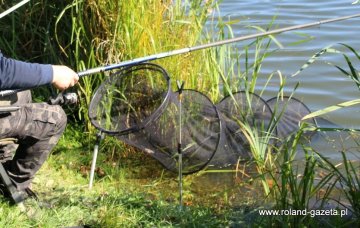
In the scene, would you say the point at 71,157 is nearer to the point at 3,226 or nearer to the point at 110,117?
the point at 110,117

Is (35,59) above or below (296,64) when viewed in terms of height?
above

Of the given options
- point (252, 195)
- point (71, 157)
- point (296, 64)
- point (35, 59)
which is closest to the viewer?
point (252, 195)

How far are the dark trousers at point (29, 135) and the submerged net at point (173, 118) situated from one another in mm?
493

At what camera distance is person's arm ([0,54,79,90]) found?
323 centimetres

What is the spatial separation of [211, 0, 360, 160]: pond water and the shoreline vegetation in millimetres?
522

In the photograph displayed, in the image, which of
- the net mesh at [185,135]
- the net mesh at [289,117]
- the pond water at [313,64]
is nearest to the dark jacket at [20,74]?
the net mesh at [185,135]

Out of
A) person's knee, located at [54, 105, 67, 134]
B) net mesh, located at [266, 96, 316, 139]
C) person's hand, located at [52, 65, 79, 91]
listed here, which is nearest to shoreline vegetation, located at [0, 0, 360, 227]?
net mesh, located at [266, 96, 316, 139]

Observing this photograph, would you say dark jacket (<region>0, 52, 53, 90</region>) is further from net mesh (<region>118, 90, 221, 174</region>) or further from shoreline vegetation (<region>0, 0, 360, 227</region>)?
net mesh (<region>118, 90, 221, 174</region>)

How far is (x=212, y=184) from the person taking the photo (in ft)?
15.3

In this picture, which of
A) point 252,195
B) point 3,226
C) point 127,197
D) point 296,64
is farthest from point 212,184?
point 296,64

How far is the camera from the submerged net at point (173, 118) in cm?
441

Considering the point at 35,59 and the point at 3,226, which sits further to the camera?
the point at 35,59

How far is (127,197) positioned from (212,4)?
82.3 inches

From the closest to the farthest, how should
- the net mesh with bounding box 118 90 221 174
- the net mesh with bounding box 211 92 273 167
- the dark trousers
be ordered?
1. the dark trousers
2. the net mesh with bounding box 118 90 221 174
3. the net mesh with bounding box 211 92 273 167
